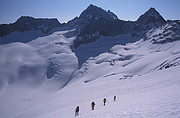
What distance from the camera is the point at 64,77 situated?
334ft

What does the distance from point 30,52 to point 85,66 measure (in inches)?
3159

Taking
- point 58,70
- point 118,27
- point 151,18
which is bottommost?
point 58,70

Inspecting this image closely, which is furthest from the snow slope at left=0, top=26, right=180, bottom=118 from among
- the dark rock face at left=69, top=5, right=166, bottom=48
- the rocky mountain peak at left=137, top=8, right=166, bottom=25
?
the rocky mountain peak at left=137, top=8, right=166, bottom=25

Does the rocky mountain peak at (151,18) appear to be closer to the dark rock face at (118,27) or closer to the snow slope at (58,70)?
the dark rock face at (118,27)

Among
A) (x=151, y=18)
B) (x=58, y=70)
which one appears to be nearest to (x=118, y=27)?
(x=151, y=18)

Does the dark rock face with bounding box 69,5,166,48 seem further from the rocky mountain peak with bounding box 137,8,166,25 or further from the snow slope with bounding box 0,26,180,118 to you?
the snow slope with bounding box 0,26,180,118

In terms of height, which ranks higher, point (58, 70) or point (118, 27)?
point (118, 27)

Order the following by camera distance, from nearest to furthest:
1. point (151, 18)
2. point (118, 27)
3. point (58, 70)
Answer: point (58, 70)
point (151, 18)
point (118, 27)

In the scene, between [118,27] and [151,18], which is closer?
[151,18]

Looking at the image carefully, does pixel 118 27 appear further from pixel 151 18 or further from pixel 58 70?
pixel 58 70

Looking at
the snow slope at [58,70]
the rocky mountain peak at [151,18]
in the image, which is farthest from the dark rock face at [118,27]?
the snow slope at [58,70]

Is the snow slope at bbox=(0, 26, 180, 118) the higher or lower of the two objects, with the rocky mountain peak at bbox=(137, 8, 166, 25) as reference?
lower

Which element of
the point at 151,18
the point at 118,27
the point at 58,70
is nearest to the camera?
the point at 58,70

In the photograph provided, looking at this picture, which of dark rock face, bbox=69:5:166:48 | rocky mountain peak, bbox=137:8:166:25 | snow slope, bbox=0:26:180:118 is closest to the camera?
snow slope, bbox=0:26:180:118
